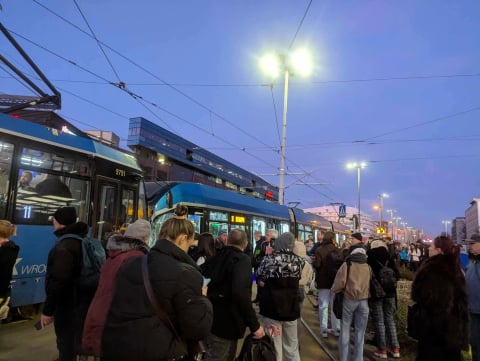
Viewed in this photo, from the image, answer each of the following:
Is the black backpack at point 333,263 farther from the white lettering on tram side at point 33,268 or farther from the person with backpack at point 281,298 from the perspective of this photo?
the white lettering on tram side at point 33,268

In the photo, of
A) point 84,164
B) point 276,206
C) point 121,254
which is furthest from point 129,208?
point 276,206

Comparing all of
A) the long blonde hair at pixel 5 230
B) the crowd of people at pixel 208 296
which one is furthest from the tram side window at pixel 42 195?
the crowd of people at pixel 208 296

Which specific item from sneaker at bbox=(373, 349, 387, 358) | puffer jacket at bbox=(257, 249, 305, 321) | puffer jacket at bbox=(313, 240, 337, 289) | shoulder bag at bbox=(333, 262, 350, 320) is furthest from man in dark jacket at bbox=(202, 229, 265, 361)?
puffer jacket at bbox=(313, 240, 337, 289)

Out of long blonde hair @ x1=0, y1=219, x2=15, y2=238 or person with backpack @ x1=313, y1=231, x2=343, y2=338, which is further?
person with backpack @ x1=313, y1=231, x2=343, y2=338

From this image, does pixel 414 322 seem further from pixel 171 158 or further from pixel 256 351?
pixel 171 158

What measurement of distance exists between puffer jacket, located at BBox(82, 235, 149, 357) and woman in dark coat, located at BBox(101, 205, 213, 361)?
0.07 meters

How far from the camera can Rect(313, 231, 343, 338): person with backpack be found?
7367 millimetres

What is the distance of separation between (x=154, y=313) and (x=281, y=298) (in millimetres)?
2448

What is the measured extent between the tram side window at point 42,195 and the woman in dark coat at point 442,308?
251 inches

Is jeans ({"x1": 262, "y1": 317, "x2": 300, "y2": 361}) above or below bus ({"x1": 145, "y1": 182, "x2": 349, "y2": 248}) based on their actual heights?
below

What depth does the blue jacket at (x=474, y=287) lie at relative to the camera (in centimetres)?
481

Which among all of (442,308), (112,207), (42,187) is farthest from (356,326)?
(42,187)

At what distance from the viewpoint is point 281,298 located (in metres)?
4.46

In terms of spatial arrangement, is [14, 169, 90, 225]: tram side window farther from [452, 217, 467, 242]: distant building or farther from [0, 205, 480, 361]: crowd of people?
[452, 217, 467, 242]: distant building
